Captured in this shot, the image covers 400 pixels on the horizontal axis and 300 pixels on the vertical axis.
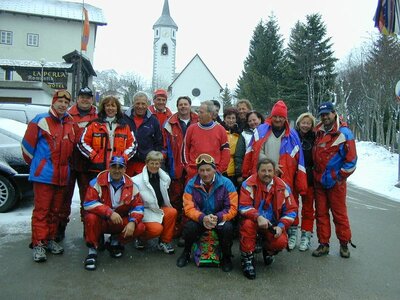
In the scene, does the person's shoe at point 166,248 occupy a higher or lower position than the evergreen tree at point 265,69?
lower

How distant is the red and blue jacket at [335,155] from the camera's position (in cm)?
523

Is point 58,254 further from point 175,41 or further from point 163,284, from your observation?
point 175,41

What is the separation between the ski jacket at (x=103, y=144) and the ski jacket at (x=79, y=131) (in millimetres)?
184

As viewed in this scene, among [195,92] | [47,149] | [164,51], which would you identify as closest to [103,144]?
[47,149]

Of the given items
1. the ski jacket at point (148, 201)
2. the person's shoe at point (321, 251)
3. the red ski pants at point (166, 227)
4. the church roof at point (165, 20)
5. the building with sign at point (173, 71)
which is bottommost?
the person's shoe at point (321, 251)

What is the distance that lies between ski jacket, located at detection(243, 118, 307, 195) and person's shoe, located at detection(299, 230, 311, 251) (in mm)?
703

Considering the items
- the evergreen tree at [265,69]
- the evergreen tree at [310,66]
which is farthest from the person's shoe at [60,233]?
the evergreen tree at [265,69]

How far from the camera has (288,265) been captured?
16.4 ft

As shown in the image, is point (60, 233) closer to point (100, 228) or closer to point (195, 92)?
point (100, 228)

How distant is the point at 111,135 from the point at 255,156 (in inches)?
74.8

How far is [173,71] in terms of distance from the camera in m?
75.9

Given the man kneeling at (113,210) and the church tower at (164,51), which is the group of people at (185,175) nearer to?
the man kneeling at (113,210)

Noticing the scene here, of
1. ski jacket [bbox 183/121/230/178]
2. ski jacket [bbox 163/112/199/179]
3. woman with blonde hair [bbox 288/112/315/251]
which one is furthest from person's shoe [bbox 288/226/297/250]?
ski jacket [bbox 163/112/199/179]

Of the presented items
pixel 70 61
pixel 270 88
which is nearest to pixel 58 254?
pixel 70 61
